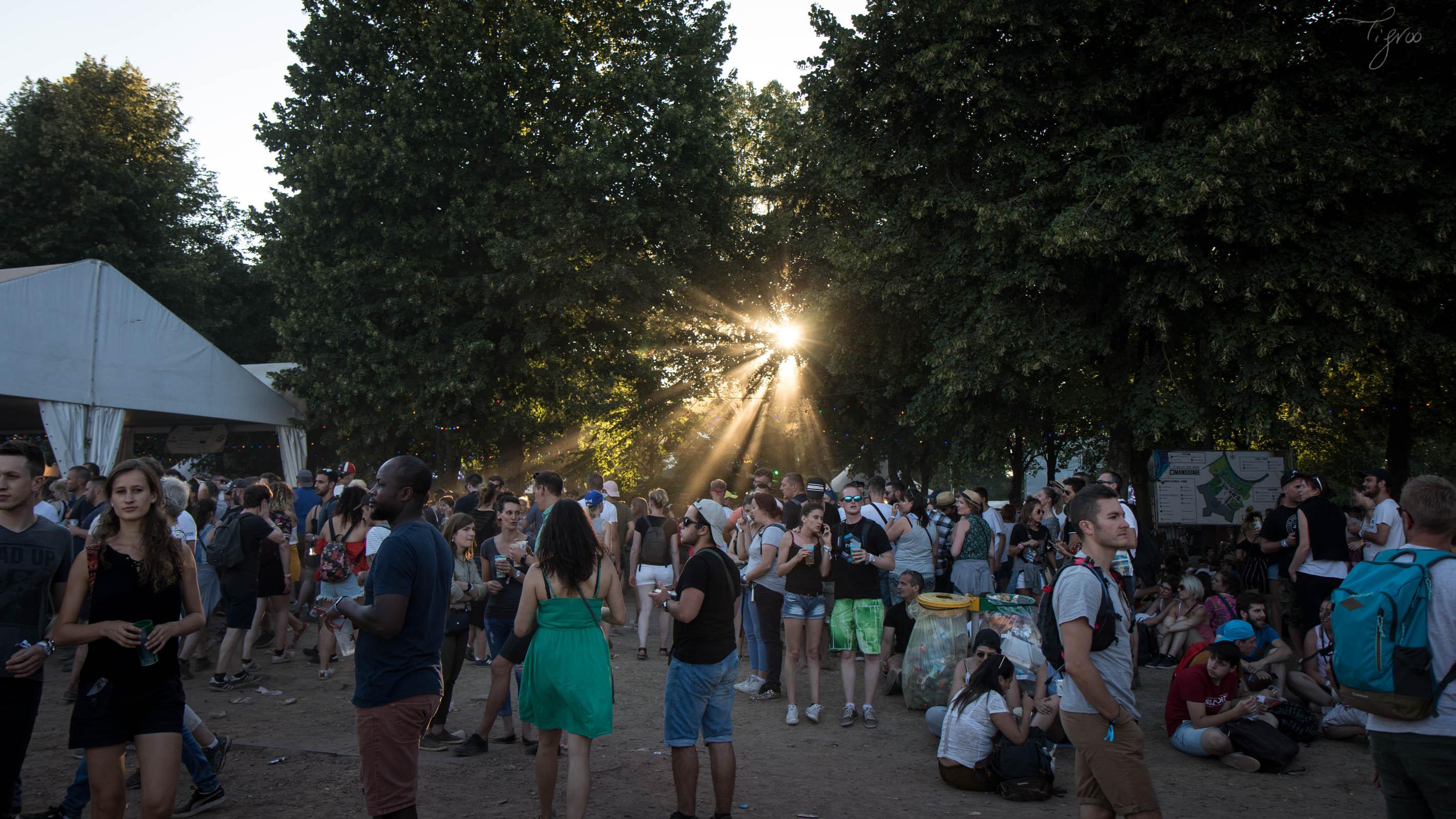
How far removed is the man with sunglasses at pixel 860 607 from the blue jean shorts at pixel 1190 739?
2348mm

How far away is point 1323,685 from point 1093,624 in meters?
5.81

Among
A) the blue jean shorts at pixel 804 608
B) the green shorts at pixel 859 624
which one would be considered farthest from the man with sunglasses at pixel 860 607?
the blue jean shorts at pixel 804 608

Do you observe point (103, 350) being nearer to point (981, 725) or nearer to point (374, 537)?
point (374, 537)

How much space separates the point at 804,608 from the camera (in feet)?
26.2

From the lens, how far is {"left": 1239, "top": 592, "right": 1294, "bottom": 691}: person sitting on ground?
7750 mm

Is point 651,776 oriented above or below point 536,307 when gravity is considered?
below

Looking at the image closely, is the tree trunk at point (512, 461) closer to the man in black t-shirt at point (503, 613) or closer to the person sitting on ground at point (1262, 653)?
the man in black t-shirt at point (503, 613)

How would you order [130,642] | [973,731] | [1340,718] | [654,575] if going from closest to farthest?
[130,642], [973,731], [1340,718], [654,575]

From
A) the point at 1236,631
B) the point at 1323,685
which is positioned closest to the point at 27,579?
the point at 1236,631

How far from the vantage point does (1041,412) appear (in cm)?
1814

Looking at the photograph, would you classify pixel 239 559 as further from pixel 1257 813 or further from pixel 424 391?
pixel 424 391

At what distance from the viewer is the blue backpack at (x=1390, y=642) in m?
3.36

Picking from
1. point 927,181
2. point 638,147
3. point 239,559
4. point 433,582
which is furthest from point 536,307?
point 433,582

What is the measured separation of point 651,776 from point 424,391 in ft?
50.7
